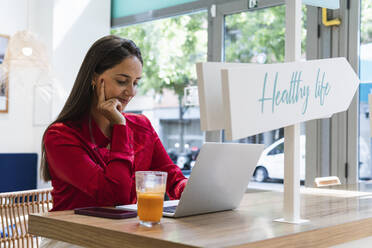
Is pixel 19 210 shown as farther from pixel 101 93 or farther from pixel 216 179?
pixel 216 179

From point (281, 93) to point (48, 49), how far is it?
13.3 ft

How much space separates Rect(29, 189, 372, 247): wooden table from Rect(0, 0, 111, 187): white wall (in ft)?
12.1

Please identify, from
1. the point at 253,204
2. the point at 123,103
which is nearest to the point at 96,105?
the point at 123,103

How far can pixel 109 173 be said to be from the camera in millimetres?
1493

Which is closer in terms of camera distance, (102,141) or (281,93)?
(281,93)

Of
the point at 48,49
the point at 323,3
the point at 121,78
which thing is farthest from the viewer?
the point at 48,49

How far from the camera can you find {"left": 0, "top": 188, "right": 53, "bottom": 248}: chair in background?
1926 mm

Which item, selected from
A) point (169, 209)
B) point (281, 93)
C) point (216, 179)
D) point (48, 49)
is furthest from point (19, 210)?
point (48, 49)

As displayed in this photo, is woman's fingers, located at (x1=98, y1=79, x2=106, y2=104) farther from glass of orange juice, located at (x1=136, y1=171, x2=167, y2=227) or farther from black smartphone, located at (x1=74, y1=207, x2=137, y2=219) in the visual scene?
glass of orange juice, located at (x1=136, y1=171, x2=167, y2=227)

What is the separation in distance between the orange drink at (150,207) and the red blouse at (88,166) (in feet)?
1.60

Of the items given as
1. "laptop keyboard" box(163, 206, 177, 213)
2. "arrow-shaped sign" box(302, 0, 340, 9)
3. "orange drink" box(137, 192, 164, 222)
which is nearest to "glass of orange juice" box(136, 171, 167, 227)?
"orange drink" box(137, 192, 164, 222)

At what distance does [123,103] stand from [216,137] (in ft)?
7.87

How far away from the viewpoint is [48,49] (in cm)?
471

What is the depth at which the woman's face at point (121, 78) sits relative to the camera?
1.68m
